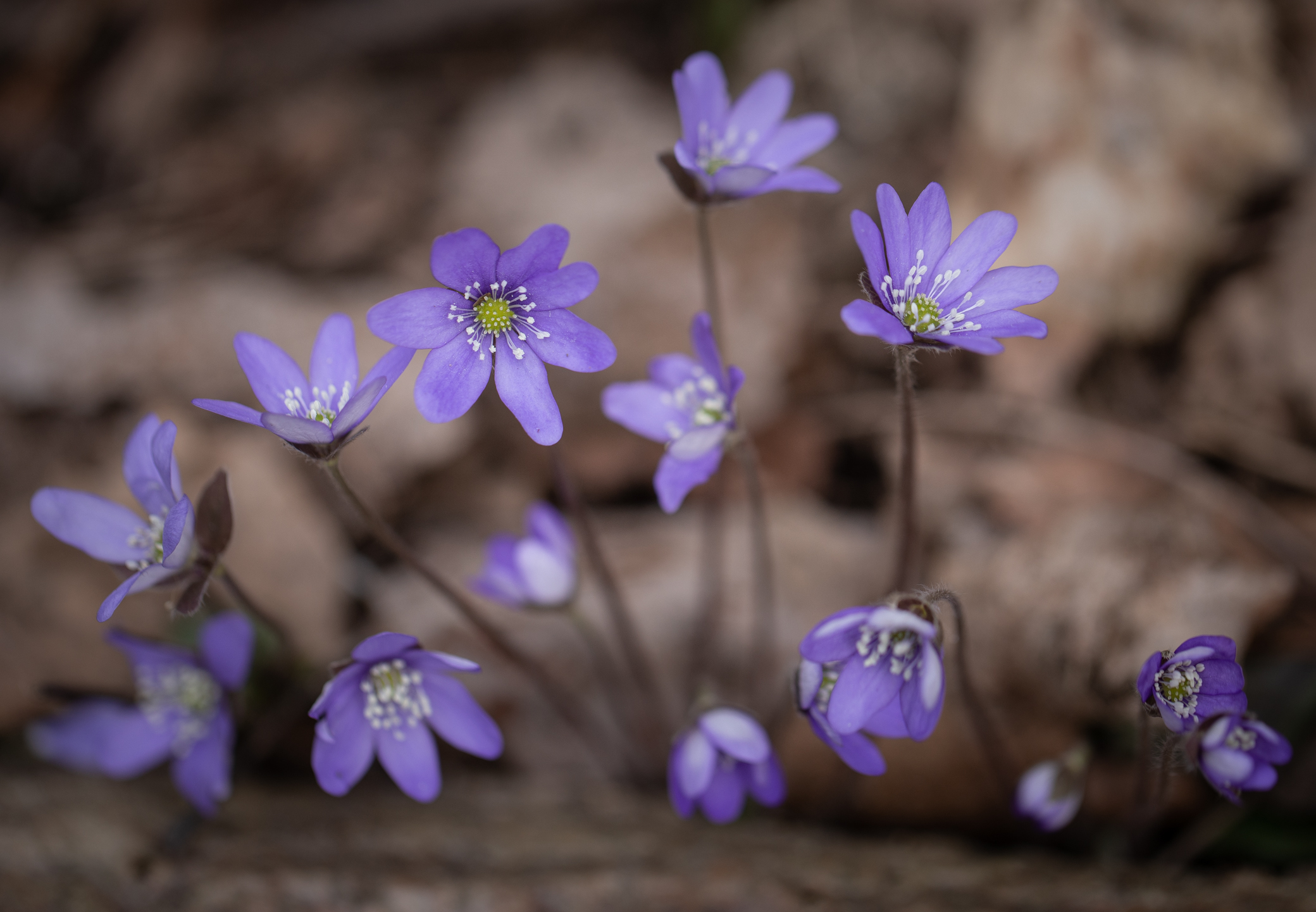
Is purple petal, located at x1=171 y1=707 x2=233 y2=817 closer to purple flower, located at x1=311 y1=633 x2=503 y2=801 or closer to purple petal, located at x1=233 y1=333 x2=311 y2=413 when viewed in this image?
purple flower, located at x1=311 y1=633 x2=503 y2=801

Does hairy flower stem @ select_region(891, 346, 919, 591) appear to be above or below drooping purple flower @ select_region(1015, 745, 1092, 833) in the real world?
above

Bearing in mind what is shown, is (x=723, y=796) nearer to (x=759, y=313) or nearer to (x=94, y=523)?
(x=94, y=523)

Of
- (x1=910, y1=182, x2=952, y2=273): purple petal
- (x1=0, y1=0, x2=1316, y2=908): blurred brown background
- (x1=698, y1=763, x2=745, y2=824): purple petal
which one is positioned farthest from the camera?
(x1=0, y1=0, x2=1316, y2=908): blurred brown background

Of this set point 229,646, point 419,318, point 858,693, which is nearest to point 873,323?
point 858,693

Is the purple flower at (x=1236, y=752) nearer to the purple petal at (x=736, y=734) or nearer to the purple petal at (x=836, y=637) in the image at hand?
the purple petal at (x=836, y=637)

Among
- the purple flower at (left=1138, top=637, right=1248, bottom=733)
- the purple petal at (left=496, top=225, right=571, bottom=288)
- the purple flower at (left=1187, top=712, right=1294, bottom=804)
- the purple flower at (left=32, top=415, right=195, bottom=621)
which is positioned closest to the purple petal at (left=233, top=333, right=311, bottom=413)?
the purple flower at (left=32, top=415, right=195, bottom=621)

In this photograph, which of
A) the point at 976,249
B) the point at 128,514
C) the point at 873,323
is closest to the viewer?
the point at 873,323

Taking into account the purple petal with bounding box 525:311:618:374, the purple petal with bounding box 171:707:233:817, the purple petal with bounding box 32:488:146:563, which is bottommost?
the purple petal with bounding box 171:707:233:817
